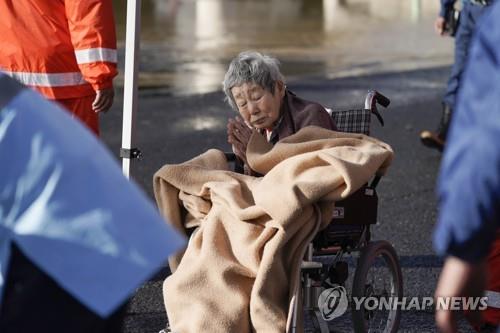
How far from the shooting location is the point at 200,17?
18.4 meters

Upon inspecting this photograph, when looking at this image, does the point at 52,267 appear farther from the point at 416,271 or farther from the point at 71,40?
the point at 416,271

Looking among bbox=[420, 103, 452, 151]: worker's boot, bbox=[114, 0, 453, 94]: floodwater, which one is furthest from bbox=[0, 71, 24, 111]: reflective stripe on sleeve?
bbox=[114, 0, 453, 94]: floodwater

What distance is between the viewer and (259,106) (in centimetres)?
502

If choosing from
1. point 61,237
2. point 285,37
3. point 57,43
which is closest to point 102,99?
point 57,43

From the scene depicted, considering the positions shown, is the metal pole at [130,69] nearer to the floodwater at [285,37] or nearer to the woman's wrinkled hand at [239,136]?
the woman's wrinkled hand at [239,136]

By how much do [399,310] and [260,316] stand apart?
933mm

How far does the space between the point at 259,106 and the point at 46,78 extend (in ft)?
3.31

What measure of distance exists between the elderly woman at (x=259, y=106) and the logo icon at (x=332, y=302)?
572 mm

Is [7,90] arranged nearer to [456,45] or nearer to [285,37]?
[456,45]

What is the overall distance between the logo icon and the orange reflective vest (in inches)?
53.2

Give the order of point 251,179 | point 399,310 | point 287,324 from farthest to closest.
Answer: point 399,310 → point 251,179 → point 287,324

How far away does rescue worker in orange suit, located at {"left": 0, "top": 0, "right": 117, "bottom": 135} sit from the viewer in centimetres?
535

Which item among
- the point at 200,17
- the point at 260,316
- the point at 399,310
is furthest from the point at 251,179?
the point at 200,17

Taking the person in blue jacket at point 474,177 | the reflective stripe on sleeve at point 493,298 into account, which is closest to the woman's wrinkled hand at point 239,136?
the reflective stripe on sleeve at point 493,298
